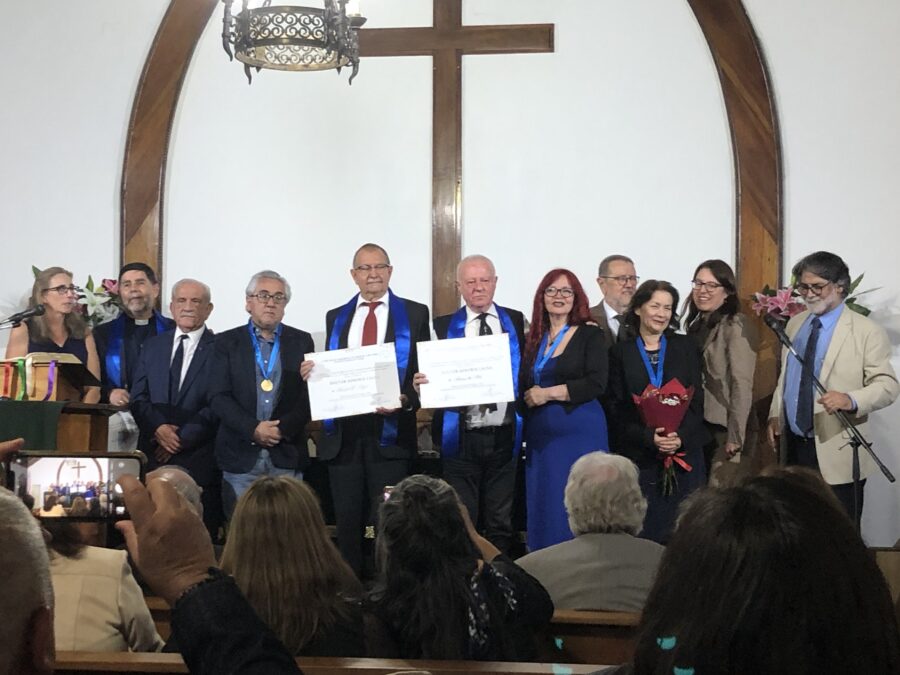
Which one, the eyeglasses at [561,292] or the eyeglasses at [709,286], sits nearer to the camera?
the eyeglasses at [561,292]

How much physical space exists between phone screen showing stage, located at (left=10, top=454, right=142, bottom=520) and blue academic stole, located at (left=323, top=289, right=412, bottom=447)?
2.55 meters

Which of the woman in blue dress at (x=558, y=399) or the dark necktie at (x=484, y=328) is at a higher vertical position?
the dark necktie at (x=484, y=328)

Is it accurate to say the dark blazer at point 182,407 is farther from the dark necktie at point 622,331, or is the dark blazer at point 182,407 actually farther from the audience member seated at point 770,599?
the audience member seated at point 770,599

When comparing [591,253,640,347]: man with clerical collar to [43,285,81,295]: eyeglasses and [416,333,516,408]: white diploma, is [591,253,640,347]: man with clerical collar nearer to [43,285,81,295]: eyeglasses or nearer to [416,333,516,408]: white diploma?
[416,333,516,408]: white diploma

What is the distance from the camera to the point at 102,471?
303 centimetres

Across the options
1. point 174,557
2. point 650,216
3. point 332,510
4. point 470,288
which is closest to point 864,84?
point 650,216

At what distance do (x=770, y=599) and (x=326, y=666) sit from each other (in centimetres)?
121

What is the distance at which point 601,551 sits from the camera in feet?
10.9

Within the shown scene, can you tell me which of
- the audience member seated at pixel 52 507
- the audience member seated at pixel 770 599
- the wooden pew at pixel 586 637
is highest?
the audience member seated at pixel 770 599

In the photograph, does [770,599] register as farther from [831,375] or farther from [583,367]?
[831,375]

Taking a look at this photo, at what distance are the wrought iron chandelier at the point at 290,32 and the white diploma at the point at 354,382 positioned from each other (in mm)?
1266

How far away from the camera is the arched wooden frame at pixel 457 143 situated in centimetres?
678

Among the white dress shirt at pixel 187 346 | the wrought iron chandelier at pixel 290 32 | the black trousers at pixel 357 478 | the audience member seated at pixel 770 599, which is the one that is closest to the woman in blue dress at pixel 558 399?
the black trousers at pixel 357 478

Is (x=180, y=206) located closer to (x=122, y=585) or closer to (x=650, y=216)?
(x=650, y=216)
